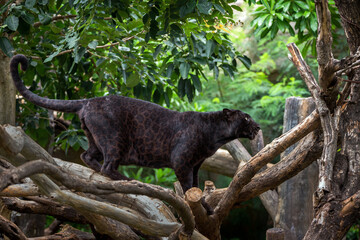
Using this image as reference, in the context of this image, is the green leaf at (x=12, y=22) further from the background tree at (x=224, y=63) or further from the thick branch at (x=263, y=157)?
the thick branch at (x=263, y=157)

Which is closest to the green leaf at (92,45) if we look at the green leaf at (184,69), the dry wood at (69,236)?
the green leaf at (184,69)

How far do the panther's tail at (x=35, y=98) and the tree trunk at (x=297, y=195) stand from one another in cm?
193

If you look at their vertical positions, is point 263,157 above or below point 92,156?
above

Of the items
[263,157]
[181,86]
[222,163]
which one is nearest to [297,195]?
[222,163]

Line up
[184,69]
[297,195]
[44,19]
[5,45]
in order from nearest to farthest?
1. [5,45]
2. [44,19]
3. [184,69]
4. [297,195]

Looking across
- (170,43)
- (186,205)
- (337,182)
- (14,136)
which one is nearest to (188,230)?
(186,205)

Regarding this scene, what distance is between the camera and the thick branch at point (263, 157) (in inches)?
106

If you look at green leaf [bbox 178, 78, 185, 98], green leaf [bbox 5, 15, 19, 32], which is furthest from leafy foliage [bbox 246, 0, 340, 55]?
green leaf [bbox 5, 15, 19, 32]

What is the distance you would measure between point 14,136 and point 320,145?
1827mm

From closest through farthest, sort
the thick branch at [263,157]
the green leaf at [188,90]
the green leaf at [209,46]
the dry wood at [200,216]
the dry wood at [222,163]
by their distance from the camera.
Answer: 1. the dry wood at [200,216]
2. the thick branch at [263,157]
3. the green leaf at [209,46]
4. the green leaf at [188,90]
5. the dry wood at [222,163]

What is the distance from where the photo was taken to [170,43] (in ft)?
10.1

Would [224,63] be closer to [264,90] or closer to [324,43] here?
[324,43]

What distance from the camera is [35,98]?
2.93 m

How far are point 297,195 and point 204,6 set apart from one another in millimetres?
2190
